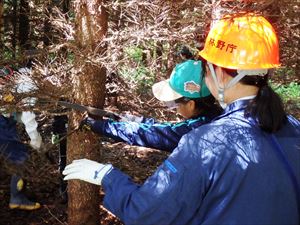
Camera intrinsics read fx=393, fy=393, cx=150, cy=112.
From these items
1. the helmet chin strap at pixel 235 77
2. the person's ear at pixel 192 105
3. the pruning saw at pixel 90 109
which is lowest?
the pruning saw at pixel 90 109

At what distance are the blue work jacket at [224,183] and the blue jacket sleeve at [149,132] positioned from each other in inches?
43.6

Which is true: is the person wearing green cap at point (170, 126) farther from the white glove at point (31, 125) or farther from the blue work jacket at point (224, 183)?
the white glove at point (31, 125)

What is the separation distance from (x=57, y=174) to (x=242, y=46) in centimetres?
330

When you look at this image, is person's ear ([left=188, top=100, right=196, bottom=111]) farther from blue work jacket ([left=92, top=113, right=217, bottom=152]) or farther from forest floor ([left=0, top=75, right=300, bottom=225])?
forest floor ([left=0, top=75, right=300, bottom=225])

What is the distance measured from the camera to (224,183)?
1.35 m

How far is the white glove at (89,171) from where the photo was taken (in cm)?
170

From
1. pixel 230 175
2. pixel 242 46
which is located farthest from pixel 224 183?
pixel 242 46

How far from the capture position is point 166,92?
2.57 metres

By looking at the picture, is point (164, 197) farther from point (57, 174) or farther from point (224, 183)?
point (57, 174)

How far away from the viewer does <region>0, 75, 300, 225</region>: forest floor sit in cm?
361

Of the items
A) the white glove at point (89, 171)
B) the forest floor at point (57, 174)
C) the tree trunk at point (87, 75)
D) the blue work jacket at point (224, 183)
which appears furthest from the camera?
the forest floor at point (57, 174)

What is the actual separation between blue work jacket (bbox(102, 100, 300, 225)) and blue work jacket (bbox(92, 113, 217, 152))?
1.11m

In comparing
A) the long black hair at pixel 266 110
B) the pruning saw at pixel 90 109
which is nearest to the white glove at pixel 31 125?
the pruning saw at pixel 90 109

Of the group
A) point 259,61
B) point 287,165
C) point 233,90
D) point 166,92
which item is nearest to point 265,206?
point 287,165
